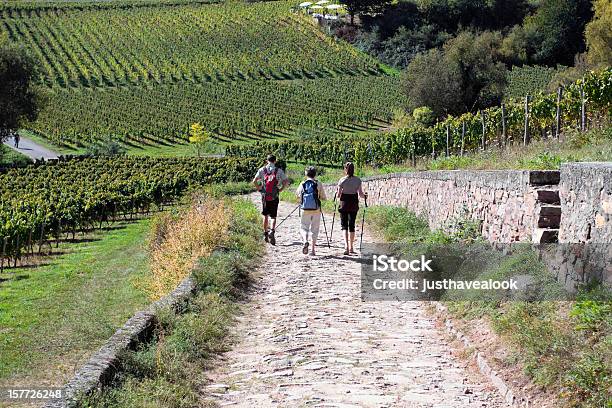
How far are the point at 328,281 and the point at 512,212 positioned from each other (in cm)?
295

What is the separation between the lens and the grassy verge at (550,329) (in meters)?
5.70

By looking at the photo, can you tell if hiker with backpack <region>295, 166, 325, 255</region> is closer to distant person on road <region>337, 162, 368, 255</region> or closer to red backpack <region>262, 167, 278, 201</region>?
distant person on road <region>337, 162, 368, 255</region>

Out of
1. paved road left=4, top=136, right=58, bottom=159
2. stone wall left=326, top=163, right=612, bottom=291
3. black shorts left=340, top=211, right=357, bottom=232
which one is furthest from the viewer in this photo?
paved road left=4, top=136, right=58, bottom=159

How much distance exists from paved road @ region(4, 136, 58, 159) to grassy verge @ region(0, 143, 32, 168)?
112 centimetres

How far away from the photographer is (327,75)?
288ft

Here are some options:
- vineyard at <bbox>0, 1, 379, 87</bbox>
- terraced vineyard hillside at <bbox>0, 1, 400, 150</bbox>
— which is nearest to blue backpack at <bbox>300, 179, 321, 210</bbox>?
terraced vineyard hillside at <bbox>0, 1, 400, 150</bbox>

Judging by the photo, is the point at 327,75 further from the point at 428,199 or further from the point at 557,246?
the point at 557,246

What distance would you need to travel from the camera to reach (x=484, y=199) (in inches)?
414

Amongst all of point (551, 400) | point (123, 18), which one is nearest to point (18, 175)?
point (551, 400)

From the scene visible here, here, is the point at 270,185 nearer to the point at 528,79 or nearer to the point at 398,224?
the point at 398,224

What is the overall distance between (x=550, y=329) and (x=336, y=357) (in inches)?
78.1

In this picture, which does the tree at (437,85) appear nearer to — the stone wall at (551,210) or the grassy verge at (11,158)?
the grassy verge at (11,158)

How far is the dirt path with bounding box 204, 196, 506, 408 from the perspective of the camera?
670 cm

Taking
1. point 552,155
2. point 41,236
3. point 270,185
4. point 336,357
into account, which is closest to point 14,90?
point 41,236
